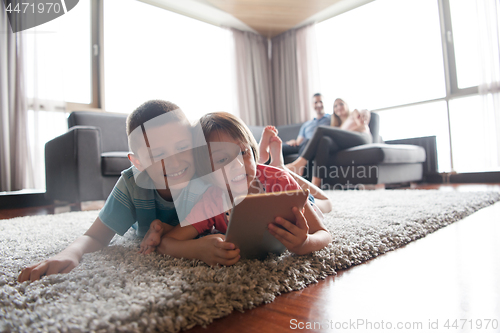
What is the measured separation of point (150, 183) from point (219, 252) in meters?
0.29

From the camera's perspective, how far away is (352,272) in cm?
62

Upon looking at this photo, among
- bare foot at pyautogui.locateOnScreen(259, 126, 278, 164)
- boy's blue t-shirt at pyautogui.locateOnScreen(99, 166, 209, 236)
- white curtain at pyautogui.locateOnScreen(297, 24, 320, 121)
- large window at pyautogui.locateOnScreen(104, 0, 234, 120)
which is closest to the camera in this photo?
boy's blue t-shirt at pyautogui.locateOnScreen(99, 166, 209, 236)

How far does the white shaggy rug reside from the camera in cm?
41

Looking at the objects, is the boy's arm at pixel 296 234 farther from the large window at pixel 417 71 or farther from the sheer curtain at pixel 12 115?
the large window at pixel 417 71

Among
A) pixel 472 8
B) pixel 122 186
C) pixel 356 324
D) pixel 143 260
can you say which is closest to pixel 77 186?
pixel 122 186

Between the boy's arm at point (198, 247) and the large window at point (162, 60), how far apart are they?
2847 mm

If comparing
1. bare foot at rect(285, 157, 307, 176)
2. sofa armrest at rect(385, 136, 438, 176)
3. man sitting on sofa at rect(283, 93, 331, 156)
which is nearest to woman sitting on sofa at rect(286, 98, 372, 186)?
bare foot at rect(285, 157, 307, 176)

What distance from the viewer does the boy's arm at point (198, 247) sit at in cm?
62

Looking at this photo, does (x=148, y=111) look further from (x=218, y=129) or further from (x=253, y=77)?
(x=253, y=77)

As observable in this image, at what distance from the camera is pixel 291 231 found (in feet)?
2.02

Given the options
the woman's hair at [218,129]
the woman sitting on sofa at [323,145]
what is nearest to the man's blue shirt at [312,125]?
the woman sitting on sofa at [323,145]

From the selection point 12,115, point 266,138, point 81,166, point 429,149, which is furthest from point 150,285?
point 429,149

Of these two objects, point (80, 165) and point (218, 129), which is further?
Answer: point (80, 165)

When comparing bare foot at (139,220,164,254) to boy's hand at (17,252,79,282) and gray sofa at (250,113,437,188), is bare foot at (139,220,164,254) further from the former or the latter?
gray sofa at (250,113,437,188)
